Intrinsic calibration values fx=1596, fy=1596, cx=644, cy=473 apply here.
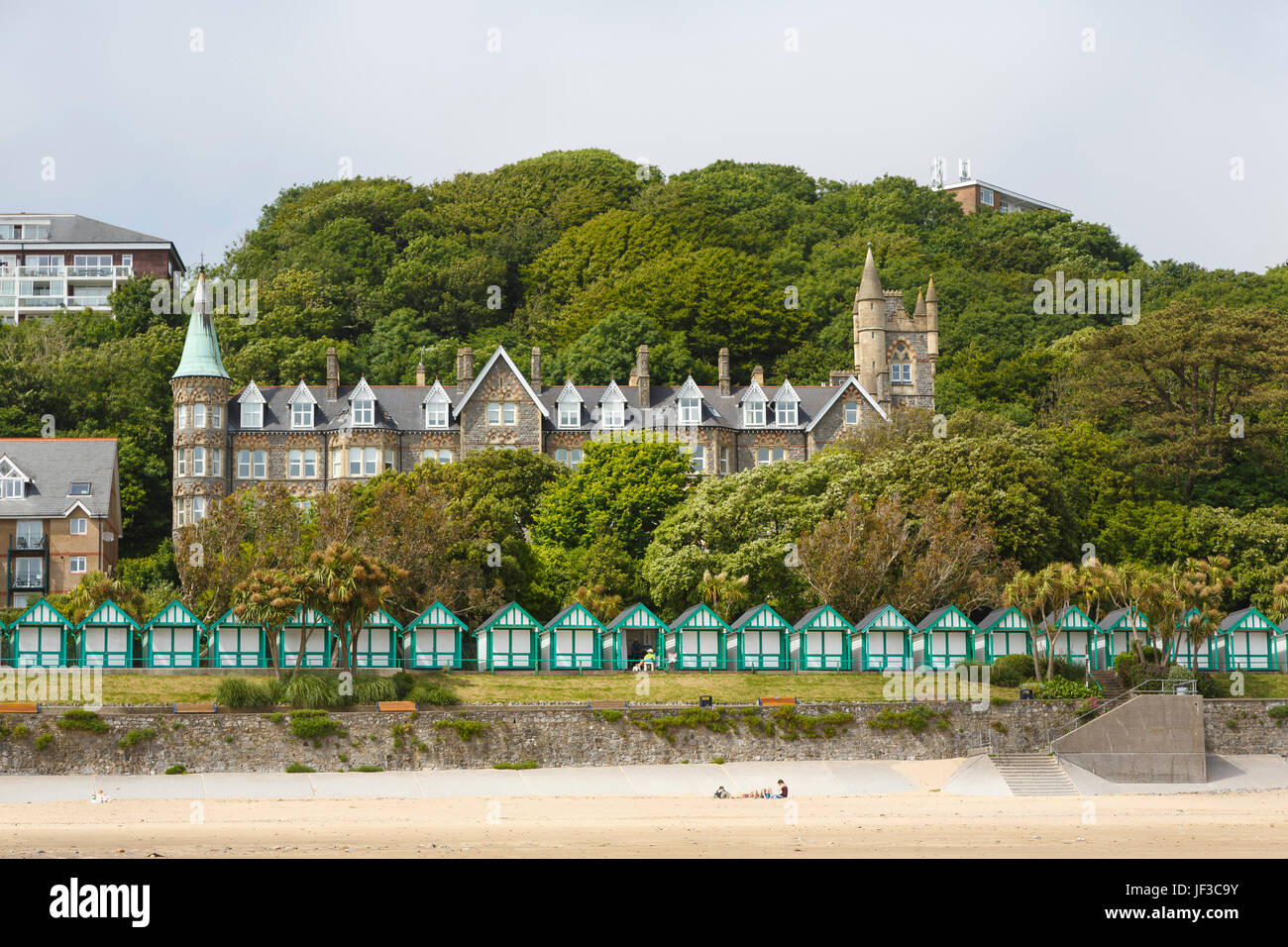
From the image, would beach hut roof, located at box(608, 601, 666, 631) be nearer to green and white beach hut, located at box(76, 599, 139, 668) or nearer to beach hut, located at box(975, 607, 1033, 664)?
beach hut, located at box(975, 607, 1033, 664)

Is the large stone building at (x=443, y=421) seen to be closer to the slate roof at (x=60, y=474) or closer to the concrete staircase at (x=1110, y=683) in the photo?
the slate roof at (x=60, y=474)

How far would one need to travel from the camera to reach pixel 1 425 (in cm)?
7912

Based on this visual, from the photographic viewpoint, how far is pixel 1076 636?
2190 inches

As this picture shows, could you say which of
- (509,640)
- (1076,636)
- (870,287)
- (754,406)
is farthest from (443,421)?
(1076,636)

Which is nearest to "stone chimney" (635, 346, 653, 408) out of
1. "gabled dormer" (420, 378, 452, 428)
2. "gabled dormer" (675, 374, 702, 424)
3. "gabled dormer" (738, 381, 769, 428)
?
"gabled dormer" (675, 374, 702, 424)

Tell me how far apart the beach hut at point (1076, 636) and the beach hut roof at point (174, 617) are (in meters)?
28.3

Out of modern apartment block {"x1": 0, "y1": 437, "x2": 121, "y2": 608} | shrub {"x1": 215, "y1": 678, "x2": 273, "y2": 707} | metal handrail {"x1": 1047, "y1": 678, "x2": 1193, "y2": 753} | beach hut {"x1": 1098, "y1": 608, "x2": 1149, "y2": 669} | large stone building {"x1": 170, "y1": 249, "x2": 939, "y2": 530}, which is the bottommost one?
metal handrail {"x1": 1047, "y1": 678, "x2": 1193, "y2": 753}

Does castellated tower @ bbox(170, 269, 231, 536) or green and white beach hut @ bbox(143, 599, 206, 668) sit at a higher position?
castellated tower @ bbox(170, 269, 231, 536)

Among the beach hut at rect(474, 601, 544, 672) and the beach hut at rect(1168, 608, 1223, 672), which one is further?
the beach hut at rect(1168, 608, 1223, 672)

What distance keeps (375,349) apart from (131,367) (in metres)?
18.1

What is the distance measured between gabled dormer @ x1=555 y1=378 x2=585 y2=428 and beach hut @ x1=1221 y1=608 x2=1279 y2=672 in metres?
34.9

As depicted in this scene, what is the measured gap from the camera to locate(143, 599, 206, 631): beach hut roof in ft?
168

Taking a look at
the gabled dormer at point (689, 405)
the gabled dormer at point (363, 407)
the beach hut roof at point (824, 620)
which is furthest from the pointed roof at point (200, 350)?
the beach hut roof at point (824, 620)

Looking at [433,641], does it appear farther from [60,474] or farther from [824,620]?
[60,474]
